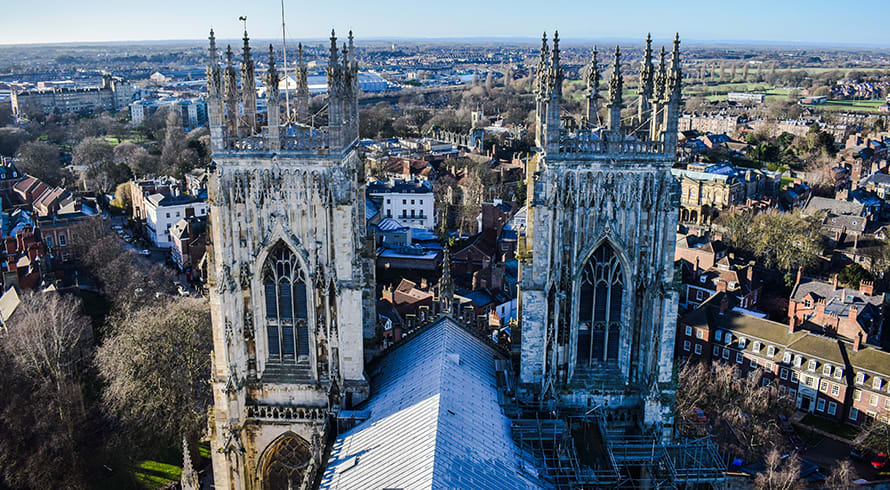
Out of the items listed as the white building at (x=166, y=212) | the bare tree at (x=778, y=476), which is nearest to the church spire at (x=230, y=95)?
the bare tree at (x=778, y=476)

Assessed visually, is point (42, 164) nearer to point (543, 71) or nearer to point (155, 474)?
point (155, 474)

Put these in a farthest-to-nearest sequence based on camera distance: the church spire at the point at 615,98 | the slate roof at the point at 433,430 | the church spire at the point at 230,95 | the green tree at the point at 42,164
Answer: the green tree at the point at 42,164 < the church spire at the point at 230,95 < the church spire at the point at 615,98 < the slate roof at the point at 433,430

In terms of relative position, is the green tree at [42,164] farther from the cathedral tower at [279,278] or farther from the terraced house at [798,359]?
the cathedral tower at [279,278]

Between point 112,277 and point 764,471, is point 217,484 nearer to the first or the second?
point 764,471

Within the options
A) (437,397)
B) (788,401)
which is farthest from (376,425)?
(788,401)

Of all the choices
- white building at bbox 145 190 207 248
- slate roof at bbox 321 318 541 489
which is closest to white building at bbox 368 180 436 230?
white building at bbox 145 190 207 248

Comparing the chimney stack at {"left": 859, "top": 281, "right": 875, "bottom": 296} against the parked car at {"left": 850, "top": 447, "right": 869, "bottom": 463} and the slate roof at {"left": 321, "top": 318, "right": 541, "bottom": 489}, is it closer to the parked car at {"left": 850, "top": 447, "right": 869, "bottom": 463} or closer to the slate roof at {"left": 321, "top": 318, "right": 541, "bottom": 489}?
the parked car at {"left": 850, "top": 447, "right": 869, "bottom": 463}

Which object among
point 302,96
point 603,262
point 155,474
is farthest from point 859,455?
point 155,474
